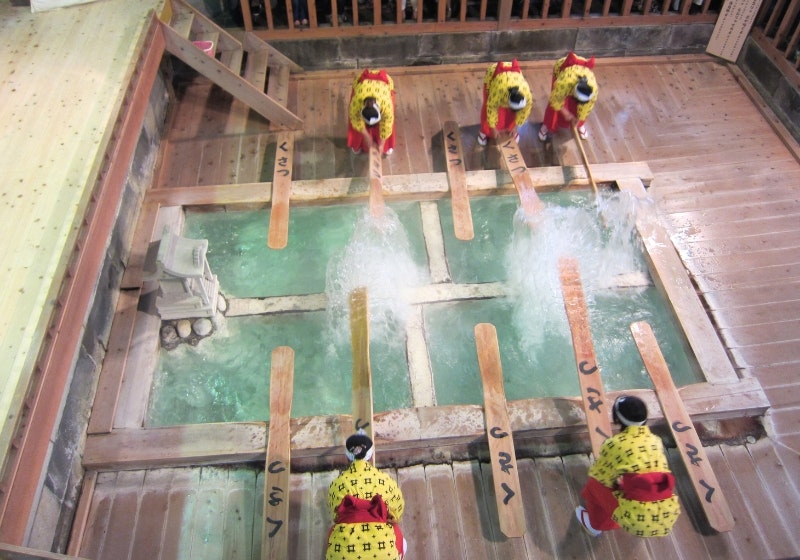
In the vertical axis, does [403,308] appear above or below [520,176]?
below

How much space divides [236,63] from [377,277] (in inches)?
112

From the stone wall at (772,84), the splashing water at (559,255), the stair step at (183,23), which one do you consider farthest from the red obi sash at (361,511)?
the stone wall at (772,84)

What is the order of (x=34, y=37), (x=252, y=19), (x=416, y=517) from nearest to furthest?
(x=416, y=517) → (x=34, y=37) → (x=252, y=19)

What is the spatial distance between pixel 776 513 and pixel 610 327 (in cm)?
157

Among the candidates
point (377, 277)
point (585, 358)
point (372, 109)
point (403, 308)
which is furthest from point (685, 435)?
point (372, 109)

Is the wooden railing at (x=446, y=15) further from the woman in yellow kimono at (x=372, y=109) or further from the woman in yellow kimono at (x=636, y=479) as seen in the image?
the woman in yellow kimono at (x=636, y=479)

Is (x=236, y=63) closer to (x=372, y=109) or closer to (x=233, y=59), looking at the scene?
(x=233, y=59)

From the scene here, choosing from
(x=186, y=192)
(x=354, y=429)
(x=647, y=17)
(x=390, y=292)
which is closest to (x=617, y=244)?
(x=390, y=292)

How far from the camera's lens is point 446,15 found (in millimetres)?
6461

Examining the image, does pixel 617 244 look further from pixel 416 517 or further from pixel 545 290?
pixel 416 517

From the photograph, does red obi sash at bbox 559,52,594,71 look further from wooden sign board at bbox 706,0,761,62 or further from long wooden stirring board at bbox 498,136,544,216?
wooden sign board at bbox 706,0,761,62

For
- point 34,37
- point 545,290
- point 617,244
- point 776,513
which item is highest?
point 34,37

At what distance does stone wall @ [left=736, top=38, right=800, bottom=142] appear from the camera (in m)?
5.67

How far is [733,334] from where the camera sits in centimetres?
419
